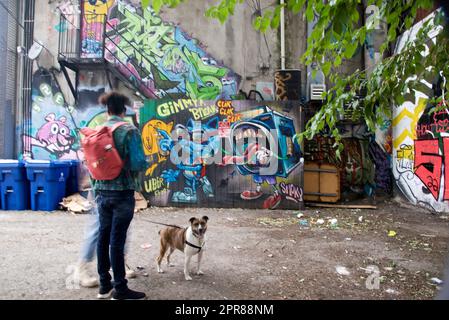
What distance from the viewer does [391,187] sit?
11.4 metres

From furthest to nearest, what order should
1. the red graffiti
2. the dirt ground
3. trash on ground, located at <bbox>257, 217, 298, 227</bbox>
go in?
the red graffiti
trash on ground, located at <bbox>257, 217, 298, 227</bbox>
the dirt ground

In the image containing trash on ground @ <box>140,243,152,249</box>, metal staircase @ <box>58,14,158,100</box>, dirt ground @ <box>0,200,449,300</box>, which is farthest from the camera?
metal staircase @ <box>58,14,158,100</box>

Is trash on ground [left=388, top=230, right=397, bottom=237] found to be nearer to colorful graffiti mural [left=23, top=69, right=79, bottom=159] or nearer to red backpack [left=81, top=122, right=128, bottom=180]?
red backpack [left=81, top=122, right=128, bottom=180]

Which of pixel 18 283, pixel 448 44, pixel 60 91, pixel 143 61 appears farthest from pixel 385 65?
pixel 60 91

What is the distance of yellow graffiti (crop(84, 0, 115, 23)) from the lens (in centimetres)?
1191

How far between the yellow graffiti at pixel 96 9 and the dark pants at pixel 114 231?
10406mm

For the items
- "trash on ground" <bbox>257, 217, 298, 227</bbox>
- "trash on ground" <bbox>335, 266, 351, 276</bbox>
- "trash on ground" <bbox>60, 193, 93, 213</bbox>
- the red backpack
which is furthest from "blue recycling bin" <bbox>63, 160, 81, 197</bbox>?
"trash on ground" <bbox>335, 266, 351, 276</bbox>

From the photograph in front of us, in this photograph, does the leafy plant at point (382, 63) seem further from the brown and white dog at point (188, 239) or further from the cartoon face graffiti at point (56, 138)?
the cartoon face graffiti at point (56, 138)

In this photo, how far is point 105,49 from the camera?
1181 cm

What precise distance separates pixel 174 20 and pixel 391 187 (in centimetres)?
934

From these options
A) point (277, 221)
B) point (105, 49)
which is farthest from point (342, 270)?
point (105, 49)

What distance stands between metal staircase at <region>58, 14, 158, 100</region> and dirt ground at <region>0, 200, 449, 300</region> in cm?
521

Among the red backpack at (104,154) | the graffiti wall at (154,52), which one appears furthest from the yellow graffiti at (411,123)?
the red backpack at (104,154)
